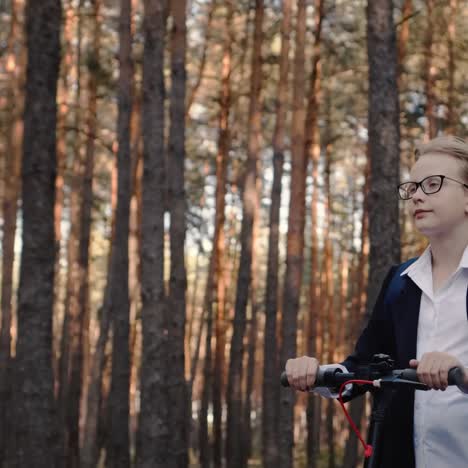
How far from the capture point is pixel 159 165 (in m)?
10.3

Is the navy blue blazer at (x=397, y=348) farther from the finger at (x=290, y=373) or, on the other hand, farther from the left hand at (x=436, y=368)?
the left hand at (x=436, y=368)

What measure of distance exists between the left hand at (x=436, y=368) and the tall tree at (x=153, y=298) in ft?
25.9

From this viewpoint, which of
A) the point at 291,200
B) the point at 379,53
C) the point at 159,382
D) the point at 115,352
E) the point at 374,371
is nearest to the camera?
the point at 374,371

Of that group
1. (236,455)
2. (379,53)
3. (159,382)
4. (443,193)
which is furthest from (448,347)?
(236,455)

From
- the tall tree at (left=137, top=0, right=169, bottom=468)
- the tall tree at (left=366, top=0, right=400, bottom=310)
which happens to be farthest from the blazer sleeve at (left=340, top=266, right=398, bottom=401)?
the tall tree at (left=137, top=0, right=169, bottom=468)

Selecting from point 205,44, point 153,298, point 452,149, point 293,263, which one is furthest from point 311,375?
point 205,44

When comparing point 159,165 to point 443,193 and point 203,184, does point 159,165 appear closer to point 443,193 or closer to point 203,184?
point 443,193

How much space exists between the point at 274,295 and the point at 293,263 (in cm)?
224

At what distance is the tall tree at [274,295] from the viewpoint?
15.5 m

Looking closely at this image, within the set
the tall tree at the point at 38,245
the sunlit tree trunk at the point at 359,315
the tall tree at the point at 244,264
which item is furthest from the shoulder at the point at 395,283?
the tall tree at the point at 244,264

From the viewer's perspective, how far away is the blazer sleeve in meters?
2.88

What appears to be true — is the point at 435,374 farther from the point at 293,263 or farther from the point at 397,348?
the point at 293,263

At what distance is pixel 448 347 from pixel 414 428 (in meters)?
0.24

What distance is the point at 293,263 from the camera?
14.3 meters
